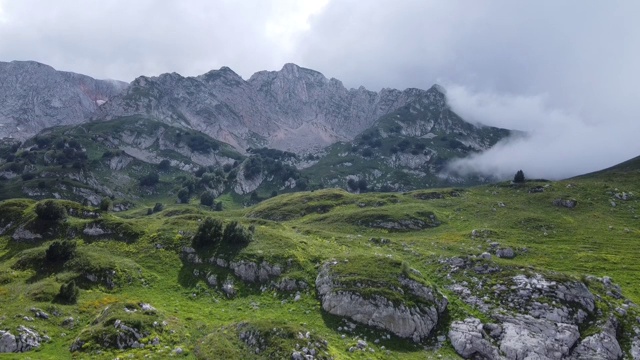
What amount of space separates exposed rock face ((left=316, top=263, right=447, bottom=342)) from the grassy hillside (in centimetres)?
85

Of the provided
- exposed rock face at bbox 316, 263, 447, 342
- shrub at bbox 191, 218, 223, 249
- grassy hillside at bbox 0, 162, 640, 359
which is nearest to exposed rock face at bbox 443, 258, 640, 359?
grassy hillside at bbox 0, 162, 640, 359

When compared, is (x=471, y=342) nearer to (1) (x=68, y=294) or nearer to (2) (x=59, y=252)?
(1) (x=68, y=294)

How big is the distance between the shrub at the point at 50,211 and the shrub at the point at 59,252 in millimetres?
15635

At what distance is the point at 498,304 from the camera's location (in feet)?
153

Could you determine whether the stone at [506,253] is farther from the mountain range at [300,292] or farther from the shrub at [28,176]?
the shrub at [28,176]

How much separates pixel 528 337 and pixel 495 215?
186 feet

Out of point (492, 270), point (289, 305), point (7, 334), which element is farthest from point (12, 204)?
point (492, 270)

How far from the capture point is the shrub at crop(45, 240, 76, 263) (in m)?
50.7

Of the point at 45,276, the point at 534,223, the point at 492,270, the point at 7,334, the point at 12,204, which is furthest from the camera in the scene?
the point at 534,223

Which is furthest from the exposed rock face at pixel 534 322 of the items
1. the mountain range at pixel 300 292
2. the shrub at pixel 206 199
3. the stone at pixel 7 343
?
the shrub at pixel 206 199

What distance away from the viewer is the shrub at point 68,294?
41188 mm

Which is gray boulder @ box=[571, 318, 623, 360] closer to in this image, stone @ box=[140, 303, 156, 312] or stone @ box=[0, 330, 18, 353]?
stone @ box=[140, 303, 156, 312]

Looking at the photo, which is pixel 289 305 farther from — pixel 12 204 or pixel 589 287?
pixel 12 204

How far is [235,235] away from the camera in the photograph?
58625 millimetres
